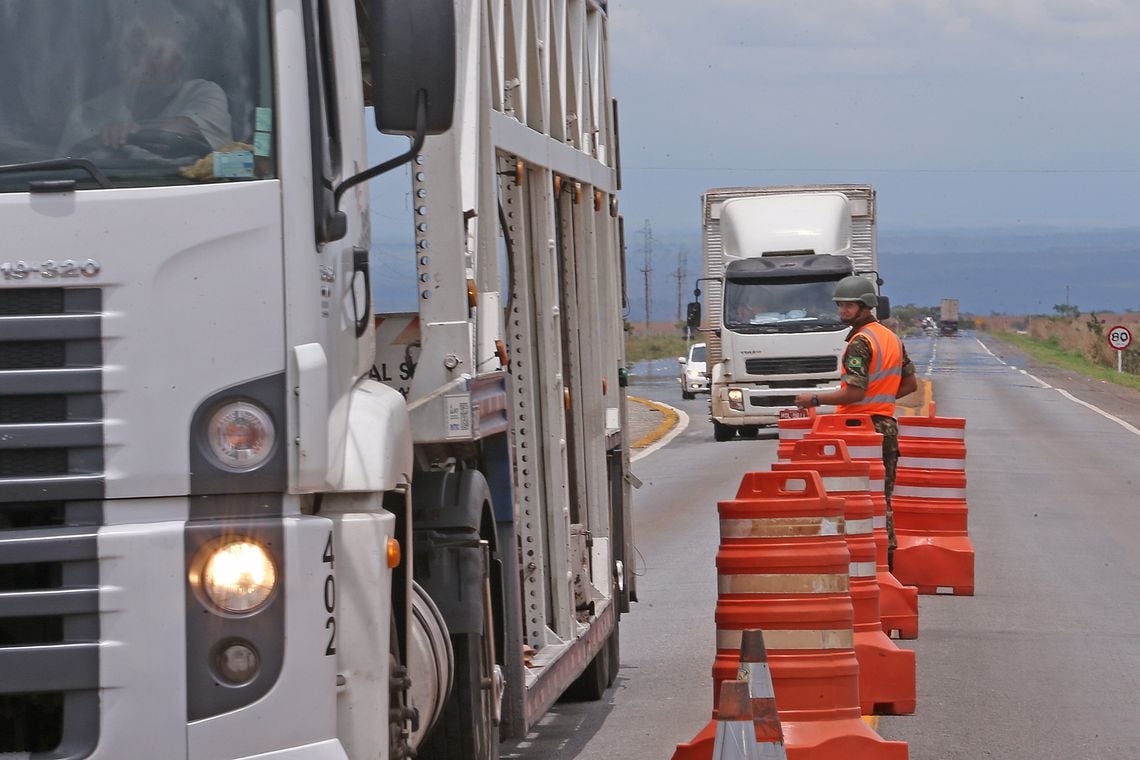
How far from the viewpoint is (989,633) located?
1158 cm

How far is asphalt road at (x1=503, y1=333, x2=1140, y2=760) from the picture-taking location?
27.7 feet

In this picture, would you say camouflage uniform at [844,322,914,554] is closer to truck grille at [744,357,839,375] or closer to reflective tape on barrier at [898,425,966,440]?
reflective tape on barrier at [898,425,966,440]

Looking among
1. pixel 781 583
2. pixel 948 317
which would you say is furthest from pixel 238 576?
pixel 948 317

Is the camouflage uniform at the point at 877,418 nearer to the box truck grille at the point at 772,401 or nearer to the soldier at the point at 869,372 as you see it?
the soldier at the point at 869,372

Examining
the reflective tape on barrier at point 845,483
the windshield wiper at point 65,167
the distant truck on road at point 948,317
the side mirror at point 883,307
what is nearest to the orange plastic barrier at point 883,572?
the reflective tape on barrier at point 845,483

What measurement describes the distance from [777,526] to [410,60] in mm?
2943

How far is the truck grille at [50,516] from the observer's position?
4.34 m

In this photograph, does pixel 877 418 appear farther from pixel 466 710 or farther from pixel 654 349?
pixel 654 349

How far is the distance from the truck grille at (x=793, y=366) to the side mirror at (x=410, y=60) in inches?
990

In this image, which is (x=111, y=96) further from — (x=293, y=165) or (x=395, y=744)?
(x=395, y=744)

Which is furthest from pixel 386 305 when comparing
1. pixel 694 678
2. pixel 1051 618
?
pixel 1051 618

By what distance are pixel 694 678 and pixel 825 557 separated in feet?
10.5

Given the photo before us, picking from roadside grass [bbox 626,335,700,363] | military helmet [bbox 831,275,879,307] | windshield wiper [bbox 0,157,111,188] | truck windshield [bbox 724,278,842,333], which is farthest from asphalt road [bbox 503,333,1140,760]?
roadside grass [bbox 626,335,700,363]

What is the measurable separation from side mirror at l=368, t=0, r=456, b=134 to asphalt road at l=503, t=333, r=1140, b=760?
4.04 meters
